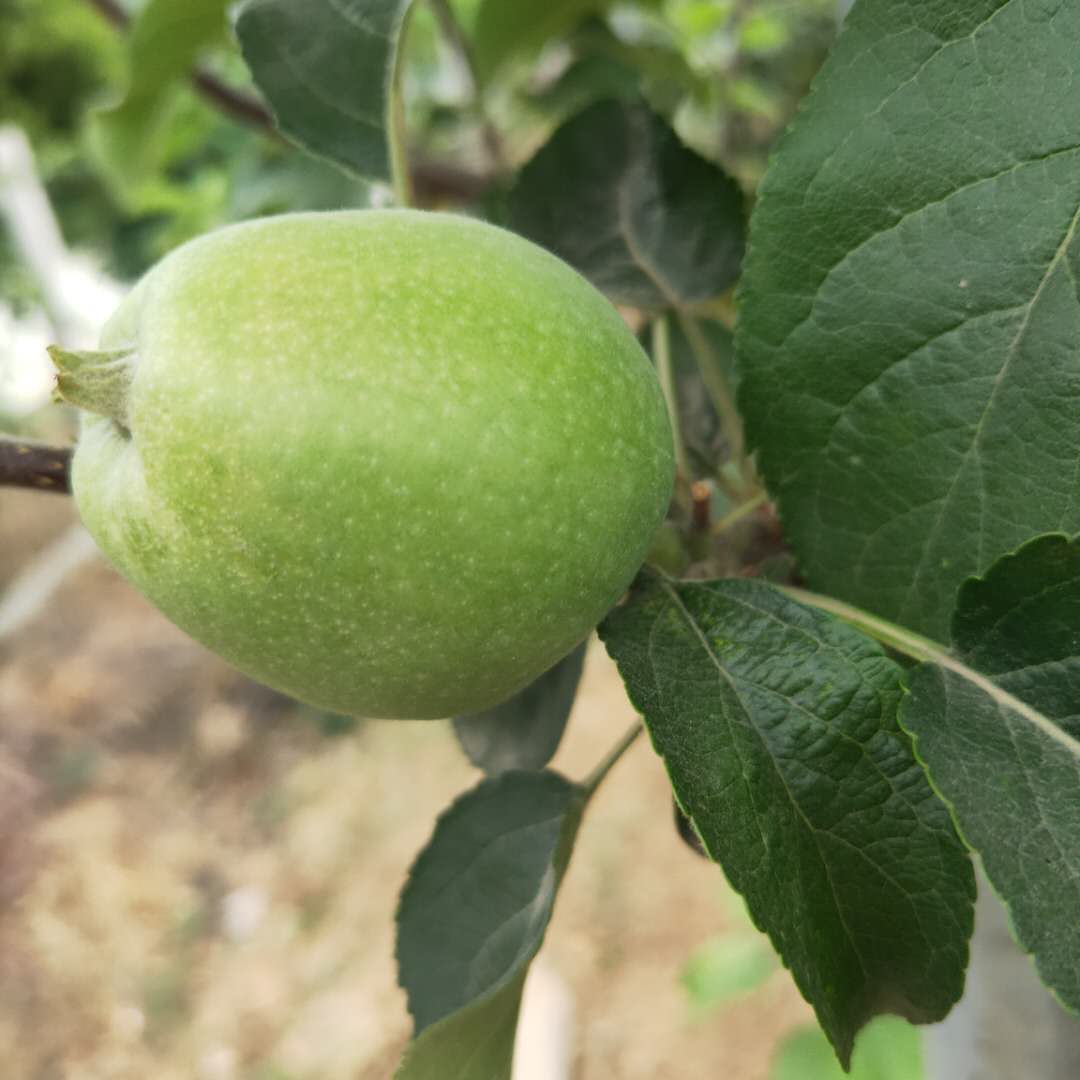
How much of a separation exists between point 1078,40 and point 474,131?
34.3 inches

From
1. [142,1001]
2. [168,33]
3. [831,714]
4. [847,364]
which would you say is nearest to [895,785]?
[831,714]

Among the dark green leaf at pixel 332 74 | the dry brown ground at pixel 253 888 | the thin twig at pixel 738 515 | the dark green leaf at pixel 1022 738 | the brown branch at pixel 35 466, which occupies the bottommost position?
the dry brown ground at pixel 253 888

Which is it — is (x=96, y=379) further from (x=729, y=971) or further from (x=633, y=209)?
(x=729, y=971)

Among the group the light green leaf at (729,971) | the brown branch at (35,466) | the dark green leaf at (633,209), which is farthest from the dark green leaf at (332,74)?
the light green leaf at (729,971)

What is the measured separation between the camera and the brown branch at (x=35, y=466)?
1.33ft

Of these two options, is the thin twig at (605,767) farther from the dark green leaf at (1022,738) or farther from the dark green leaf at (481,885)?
the dark green leaf at (1022,738)

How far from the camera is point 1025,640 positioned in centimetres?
38

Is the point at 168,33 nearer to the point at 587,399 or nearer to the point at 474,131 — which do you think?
the point at 474,131

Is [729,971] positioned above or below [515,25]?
below

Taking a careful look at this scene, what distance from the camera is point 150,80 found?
96 cm

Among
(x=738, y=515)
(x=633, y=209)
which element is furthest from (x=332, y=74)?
(x=738, y=515)

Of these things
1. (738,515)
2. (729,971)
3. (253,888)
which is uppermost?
(738,515)

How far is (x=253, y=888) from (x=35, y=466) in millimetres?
2058

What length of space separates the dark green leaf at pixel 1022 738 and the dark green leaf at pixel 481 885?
0.65ft
